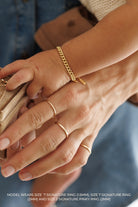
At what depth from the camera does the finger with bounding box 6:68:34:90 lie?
1.33ft

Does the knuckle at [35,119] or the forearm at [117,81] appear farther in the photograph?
the forearm at [117,81]

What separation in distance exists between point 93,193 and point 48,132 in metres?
0.17

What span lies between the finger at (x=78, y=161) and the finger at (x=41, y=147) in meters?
0.06

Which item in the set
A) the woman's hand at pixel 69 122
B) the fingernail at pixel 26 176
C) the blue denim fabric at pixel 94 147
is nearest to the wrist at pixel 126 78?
the woman's hand at pixel 69 122

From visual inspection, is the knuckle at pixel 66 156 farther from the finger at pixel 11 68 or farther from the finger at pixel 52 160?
the finger at pixel 11 68

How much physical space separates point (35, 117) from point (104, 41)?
168 mm

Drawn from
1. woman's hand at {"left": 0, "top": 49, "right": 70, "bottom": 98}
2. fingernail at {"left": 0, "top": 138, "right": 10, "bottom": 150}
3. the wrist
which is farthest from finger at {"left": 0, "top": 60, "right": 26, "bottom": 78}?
the wrist

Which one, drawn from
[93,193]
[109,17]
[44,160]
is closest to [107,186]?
[93,193]

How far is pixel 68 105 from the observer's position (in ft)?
1.52

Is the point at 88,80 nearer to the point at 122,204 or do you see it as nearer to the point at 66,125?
the point at 66,125

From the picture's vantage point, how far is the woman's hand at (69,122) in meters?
0.43

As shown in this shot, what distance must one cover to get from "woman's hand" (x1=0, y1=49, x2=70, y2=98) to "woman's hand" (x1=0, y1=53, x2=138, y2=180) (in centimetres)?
2

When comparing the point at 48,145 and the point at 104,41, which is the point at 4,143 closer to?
the point at 48,145

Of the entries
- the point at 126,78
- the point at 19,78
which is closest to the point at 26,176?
the point at 19,78
